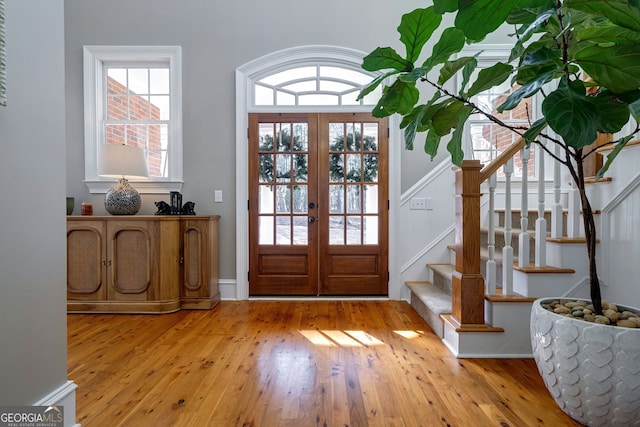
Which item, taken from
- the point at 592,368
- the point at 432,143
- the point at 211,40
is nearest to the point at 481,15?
the point at 432,143

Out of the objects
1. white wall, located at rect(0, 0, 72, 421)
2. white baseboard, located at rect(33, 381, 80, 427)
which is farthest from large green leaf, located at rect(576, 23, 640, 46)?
white baseboard, located at rect(33, 381, 80, 427)

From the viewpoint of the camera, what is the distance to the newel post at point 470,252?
203 cm

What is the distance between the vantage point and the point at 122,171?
295cm

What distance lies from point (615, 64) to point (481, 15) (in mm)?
444

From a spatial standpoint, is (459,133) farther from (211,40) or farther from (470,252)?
(211,40)

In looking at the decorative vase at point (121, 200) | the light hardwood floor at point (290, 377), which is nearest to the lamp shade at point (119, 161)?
the decorative vase at point (121, 200)

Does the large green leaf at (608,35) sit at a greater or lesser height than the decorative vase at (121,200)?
greater

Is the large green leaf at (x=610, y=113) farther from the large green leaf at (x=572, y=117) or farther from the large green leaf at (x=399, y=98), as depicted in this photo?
the large green leaf at (x=399, y=98)

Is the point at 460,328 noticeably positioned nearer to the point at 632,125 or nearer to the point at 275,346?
the point at 275,346

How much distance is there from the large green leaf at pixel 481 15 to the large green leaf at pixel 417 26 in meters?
0.13

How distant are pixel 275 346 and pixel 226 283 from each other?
1374mm

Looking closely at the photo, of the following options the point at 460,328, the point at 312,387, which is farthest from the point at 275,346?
the point at 460,328

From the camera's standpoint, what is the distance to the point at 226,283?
134 inches

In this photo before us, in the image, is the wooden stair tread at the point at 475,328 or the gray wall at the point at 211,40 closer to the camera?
the wooden stair tread at the point at 475,328
